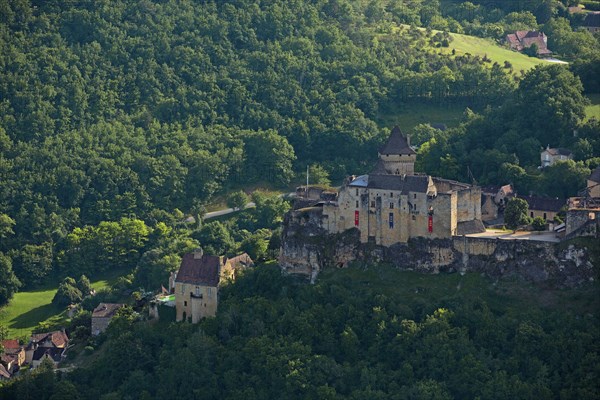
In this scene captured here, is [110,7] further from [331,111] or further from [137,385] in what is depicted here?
[137,385]

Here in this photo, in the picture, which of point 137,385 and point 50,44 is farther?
point 50,44

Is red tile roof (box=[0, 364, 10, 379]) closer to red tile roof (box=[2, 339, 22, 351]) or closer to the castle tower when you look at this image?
red tile roof (box=[2, 339, 22, 351])

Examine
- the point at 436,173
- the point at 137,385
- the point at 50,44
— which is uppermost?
the point at 50,44

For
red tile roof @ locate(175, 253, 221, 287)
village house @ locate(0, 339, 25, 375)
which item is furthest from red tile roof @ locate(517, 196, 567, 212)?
village house @ locate(0, 339, 25, 375)

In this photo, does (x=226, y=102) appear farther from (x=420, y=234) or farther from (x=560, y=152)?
(x=420, y=234)

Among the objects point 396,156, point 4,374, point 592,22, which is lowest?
point 4,374

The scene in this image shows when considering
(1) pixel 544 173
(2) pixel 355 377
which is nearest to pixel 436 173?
(1) pixel 544 173

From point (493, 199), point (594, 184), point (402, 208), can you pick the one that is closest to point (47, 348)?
point (402, 208)
